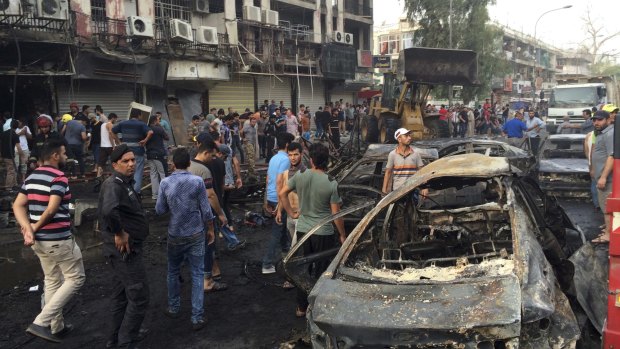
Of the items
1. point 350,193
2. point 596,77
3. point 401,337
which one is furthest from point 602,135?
point 596,77

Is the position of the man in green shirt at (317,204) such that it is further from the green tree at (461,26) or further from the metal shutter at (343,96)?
the green tree at (461,26)

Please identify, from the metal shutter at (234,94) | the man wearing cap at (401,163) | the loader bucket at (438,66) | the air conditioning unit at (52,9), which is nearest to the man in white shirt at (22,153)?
the air conditioning unit at (52,9)

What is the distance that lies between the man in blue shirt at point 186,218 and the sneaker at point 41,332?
3.49 ft

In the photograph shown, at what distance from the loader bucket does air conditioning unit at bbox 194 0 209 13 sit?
33.9 feet

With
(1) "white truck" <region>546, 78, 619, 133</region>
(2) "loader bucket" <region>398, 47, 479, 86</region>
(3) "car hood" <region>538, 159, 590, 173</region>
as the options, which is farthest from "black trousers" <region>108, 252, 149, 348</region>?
(1) "white truck" <region>546, 78, 619, 133</region>

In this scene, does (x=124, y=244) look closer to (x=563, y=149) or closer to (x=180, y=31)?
(x=563, y=149)

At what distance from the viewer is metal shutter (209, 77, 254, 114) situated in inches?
867

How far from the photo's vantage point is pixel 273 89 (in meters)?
25.5

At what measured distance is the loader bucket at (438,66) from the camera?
14281 millimetres

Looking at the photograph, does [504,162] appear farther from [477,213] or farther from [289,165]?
[289,165]

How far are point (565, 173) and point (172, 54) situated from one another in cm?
1440

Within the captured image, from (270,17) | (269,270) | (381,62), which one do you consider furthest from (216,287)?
(381,62)

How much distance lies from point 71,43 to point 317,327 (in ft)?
46.3

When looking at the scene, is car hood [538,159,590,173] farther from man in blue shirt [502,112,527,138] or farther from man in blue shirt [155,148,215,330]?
man in blue shirt [155,148,215,330]
